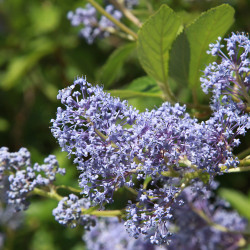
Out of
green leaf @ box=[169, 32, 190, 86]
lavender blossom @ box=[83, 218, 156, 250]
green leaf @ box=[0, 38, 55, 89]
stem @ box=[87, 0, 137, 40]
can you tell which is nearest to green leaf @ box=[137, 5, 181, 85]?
green leaf @ box=[169, 32, 190, 86]

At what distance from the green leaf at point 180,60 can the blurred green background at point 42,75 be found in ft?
5.46

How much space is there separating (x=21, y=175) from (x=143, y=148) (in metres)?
0.73

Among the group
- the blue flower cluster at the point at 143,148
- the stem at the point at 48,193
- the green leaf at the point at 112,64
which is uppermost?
the green leaf at the point at 112,64

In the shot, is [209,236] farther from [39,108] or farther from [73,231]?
[39,108]

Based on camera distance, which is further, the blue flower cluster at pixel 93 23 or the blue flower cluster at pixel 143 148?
the blue flower cluster at pixel 93 23

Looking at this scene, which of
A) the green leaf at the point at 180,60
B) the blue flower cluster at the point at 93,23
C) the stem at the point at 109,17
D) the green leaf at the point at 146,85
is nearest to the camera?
the green leaf at the point at 180,60

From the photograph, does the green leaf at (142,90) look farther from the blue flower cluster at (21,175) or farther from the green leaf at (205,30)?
the blue flower cluster at (21,175)

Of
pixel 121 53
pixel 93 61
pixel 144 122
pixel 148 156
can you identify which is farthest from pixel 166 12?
pixel 93 61

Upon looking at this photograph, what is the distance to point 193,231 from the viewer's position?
9.42 ft

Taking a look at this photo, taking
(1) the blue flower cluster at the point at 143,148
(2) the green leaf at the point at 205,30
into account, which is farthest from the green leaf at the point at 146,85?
(1) the blue flower cluster at the point at 143,148

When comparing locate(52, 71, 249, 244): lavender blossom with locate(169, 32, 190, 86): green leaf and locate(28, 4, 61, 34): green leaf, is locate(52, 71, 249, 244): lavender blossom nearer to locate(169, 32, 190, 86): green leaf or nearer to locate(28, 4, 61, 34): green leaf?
locate(169, 32, 190, 86): green leaf

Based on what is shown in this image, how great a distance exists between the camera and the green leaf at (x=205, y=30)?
2.10 metres

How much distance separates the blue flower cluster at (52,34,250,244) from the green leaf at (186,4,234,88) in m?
0.42

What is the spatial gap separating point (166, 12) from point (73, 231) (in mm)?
3187
